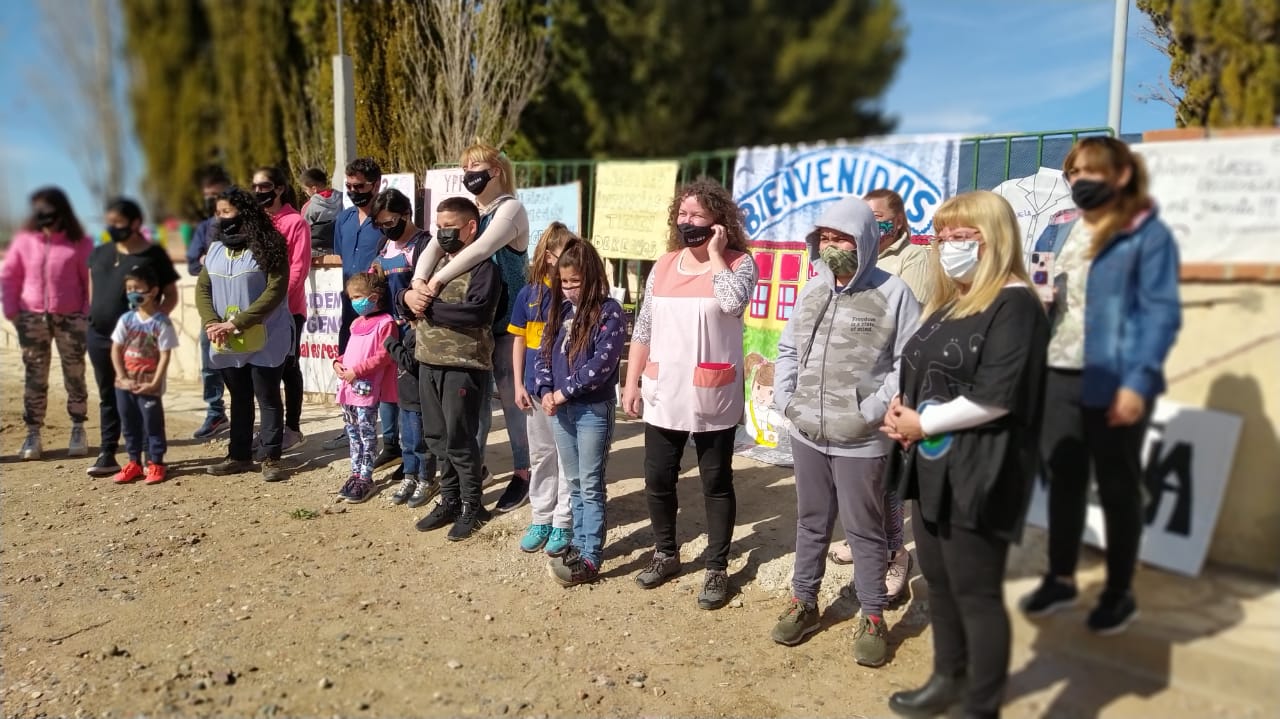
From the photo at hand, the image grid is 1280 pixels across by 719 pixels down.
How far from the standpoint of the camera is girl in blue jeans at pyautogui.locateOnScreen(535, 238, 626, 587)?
157 inches

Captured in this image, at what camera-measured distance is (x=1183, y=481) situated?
226 cm

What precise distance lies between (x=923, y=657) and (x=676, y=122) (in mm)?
20141

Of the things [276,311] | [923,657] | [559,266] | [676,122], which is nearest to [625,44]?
[676,122]

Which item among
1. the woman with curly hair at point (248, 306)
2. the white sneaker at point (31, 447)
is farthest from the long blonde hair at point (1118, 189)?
the white sneaker at point (31, 447)

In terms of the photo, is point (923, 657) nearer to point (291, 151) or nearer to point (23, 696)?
point (23, 696)

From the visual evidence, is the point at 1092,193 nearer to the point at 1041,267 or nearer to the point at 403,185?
the point at 1041,267

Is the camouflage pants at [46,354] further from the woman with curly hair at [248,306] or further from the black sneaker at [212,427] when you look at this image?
the woman with curly hair at [248,306]

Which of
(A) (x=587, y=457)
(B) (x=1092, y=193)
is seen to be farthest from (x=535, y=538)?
(B) (x=1092, y=193)

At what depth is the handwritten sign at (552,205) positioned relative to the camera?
7.06 meters

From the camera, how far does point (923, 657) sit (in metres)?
3.44

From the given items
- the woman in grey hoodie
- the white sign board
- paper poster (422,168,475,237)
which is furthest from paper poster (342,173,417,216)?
the white sign board

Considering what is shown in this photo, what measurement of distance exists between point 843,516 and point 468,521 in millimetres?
2231

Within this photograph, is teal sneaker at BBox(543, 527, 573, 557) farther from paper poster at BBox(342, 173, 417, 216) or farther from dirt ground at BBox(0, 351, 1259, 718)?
paper poster at BBox(342, 173, 417, 216)

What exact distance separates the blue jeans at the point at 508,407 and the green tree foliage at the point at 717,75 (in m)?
15.0
